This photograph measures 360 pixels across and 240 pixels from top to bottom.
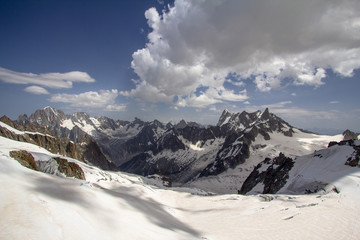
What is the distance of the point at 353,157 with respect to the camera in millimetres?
46625

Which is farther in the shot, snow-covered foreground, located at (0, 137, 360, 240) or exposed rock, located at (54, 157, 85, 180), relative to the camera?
exposed rock, located at (54, 157, 85, 180)

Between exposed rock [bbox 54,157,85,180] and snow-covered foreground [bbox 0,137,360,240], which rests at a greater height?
snow-covered foreground [bbox 0,137,360,240]

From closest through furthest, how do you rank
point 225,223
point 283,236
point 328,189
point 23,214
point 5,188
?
point 23,214 → point 5,188 → point 283,236 → point 225,223 → point 328,189

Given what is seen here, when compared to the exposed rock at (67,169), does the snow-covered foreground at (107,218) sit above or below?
above

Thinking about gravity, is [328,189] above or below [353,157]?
below

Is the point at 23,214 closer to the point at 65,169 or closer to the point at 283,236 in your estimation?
the point at 283,236

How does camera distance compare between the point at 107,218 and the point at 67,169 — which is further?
the point at 67,169

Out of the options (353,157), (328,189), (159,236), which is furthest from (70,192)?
(353,157)

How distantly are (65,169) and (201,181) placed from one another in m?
168

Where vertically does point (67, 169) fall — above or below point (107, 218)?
below

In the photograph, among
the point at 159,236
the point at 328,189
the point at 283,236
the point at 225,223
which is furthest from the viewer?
the point at 328,189

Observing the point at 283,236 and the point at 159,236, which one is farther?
the point at 283,236

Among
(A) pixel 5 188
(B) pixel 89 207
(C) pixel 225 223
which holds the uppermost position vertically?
(A) pixel 5 188

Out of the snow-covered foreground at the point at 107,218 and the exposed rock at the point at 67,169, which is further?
the exposed rock at the point at 67,169
